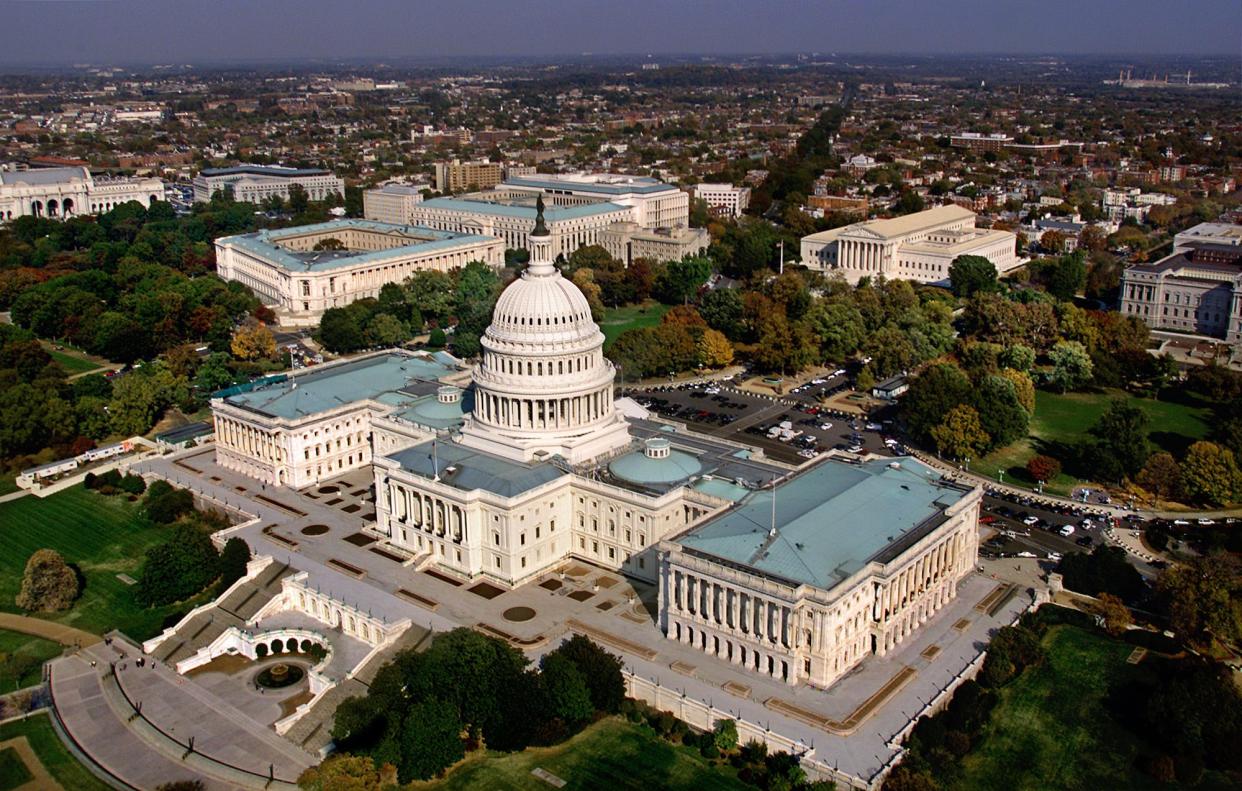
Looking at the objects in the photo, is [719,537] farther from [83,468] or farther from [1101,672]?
[83,468]

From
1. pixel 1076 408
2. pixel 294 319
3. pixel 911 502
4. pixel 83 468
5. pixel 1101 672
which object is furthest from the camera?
pixel 294 319

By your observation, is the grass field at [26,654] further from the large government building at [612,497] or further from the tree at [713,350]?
the tree at [713,350]

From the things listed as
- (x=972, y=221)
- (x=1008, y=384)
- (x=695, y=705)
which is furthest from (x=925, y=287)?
(x=695, y=705)

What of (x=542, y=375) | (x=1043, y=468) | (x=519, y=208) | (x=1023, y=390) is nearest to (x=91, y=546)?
(x=542, y=375)

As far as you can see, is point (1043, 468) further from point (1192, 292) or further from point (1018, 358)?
point (1192, 292)

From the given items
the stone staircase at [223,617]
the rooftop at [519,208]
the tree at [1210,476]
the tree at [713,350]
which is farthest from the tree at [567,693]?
the rooftop at [519,208]

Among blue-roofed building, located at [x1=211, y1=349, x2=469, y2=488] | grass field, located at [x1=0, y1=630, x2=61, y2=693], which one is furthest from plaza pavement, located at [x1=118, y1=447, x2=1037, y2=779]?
grass field, located at [x1=0, y1=630, x2=61, y2=693]
